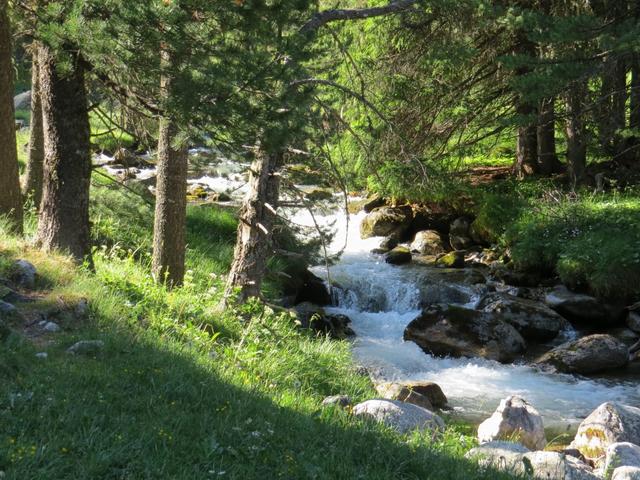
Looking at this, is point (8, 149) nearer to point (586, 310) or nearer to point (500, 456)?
point (500, 456)

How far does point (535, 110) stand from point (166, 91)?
39.2ft

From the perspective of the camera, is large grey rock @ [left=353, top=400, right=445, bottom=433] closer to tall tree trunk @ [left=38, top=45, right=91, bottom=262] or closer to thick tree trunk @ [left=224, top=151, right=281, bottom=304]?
thick tree trunk @ [left=224, top=151, right=281, bottom=304]

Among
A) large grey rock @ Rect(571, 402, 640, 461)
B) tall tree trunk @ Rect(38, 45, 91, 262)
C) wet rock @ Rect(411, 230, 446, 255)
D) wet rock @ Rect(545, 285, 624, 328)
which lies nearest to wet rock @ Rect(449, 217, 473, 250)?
wet rock @ Rect(411, 230, 446, 255)

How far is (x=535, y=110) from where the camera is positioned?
16.3 metres

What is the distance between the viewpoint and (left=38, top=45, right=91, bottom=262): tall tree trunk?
7.24 m

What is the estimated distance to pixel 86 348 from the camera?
5227 mm

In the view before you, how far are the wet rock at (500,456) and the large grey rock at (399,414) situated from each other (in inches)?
17.6

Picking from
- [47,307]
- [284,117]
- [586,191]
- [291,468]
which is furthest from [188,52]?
[586,191]

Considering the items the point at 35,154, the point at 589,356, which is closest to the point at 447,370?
the point at 589,356

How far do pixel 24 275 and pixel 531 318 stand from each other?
8097 mm

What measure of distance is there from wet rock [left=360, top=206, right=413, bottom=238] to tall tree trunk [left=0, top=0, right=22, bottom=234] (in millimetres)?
10174

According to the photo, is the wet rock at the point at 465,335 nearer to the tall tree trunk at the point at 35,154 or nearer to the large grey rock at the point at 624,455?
the large grey rock at the point at 624,455

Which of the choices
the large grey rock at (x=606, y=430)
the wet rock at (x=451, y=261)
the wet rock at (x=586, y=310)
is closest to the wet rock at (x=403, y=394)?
the large grey rock at (x=606, y=430)

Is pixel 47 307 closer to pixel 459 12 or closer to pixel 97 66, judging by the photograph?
pixel 97 66
